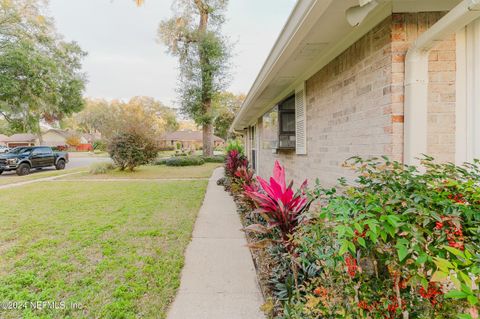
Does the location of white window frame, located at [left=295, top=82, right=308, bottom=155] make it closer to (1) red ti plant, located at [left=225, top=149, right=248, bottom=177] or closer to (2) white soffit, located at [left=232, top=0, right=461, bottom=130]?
(2) white soffit, located at [left=232, top=0, right=461, bottom=130]

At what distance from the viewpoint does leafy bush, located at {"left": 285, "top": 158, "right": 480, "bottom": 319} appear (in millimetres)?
1296

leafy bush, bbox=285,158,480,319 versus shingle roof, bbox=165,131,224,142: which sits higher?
shingle roof, bbox=165,131,224,142

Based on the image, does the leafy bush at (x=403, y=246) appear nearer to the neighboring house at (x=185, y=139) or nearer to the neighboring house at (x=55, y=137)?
the neighboring house at (x=185, y=139)

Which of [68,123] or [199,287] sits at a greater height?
[68,123]

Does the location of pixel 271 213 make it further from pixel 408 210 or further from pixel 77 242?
pixel 77 242

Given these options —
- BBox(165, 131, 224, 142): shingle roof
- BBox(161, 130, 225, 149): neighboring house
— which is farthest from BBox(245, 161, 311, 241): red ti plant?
BBox(165, 131, 224, 142): shingle roof

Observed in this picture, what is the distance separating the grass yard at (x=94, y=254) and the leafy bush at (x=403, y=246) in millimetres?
1725

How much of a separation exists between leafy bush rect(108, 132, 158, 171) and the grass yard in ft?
22.7

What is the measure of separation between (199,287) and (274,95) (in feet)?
14.1

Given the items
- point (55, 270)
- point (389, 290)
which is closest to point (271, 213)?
point (389, 290)

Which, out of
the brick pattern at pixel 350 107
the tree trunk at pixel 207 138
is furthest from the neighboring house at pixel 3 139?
the brick pattern at pixel 350 107

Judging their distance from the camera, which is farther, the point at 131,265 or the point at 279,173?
the point at 131,265

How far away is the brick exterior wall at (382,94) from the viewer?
2203mm

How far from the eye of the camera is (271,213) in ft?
9.74
